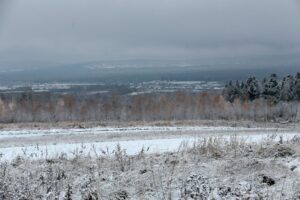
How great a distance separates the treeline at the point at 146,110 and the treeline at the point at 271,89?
4339mm

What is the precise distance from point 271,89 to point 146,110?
21.1 metres

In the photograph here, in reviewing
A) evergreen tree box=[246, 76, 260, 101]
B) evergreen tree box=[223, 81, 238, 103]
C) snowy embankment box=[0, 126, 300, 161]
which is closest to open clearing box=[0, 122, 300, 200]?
snowy embankment box=[0, 126, 300, 161]

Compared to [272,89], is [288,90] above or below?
below

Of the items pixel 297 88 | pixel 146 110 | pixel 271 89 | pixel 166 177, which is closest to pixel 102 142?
pixel 166 177

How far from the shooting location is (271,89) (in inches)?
2442

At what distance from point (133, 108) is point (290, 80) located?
2663 centimetres

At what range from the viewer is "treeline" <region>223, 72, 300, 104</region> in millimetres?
60812

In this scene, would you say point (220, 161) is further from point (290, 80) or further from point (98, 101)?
point (290, 80)

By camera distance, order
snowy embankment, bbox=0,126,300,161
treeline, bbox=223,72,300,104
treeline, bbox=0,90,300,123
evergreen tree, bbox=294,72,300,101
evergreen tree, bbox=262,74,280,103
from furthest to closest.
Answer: evergreen tree, bbox=262,74,280,103, evergreen tree, bbox=294,72,300,101, treeline, bbox=223,72,300,104, treeline, bbox=0,90,300,123, snowy embankment, bbox=0,126,300,161

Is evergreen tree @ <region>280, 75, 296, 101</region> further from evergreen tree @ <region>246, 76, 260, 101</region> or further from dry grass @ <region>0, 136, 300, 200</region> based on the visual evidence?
dry grass @ <region>0, 136, 300, 200</region>

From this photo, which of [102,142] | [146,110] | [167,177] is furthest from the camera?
[146,110]

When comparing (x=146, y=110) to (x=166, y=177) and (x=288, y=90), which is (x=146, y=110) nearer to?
(x=288, y=90)

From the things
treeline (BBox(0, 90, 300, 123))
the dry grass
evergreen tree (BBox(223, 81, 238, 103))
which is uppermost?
the dry grass

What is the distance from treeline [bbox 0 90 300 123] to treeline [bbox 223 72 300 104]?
4339 mm
